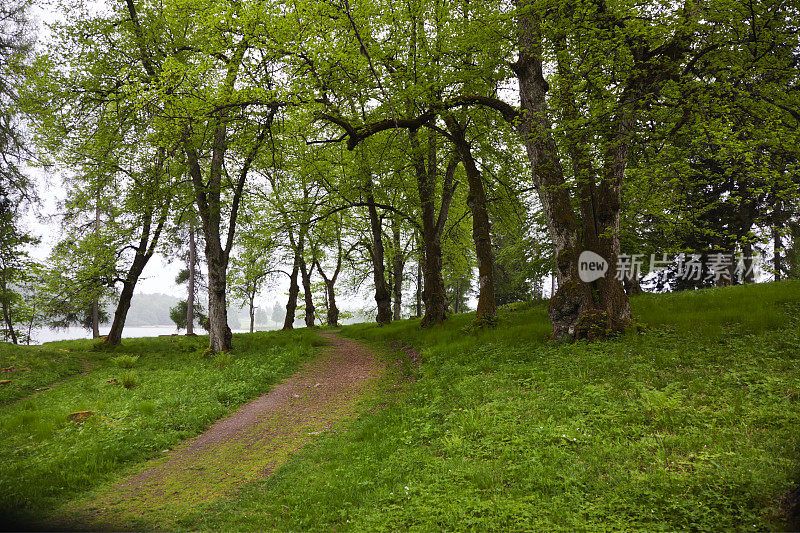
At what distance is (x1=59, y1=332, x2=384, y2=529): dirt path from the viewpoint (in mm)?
4840

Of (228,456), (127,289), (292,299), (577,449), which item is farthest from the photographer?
(292,299)

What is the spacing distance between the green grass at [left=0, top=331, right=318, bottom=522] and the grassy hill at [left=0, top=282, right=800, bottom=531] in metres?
0.04

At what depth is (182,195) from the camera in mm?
16578

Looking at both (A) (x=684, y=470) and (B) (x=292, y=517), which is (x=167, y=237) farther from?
(A) (x=684, y=470)

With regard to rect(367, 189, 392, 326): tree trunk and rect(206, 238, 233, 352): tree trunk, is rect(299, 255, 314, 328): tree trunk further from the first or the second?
rect(206, 238, 233, 352): tree trunk

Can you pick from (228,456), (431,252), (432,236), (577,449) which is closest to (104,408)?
(228,456)

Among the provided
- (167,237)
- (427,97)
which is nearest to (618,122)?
(427,97)

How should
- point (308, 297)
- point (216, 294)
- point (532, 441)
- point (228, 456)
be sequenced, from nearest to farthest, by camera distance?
point (532, 441), point (228, 456), point (216, 294), point (308, 297)

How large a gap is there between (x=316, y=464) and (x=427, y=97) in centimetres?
1080

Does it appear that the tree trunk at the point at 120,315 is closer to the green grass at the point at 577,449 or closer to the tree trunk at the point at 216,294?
the tree trunk at the point at 216,294

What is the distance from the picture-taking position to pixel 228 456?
21.5ft

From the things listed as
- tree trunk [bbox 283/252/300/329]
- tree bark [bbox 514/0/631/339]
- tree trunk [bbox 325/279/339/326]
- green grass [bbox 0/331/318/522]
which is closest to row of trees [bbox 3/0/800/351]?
tree bark [bbox 514/0/631/339]

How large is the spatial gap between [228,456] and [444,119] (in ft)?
40.0

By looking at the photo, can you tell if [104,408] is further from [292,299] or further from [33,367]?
[292,299]
